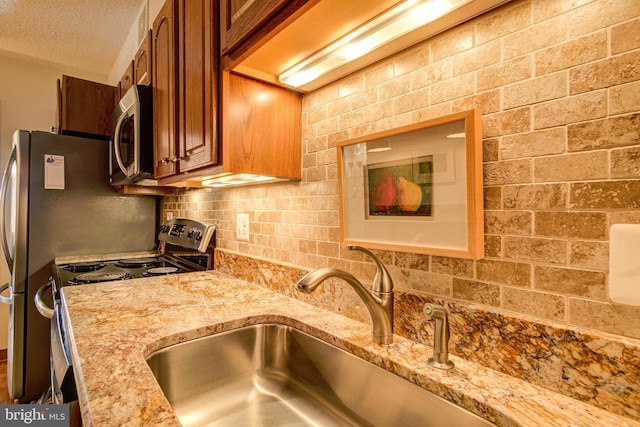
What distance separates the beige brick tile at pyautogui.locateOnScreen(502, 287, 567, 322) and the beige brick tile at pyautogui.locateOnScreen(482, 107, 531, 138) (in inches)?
12.9

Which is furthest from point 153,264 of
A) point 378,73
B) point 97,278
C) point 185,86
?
point 378,73

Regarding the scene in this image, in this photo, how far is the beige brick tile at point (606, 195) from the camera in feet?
1.73

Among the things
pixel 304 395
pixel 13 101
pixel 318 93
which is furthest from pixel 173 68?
pixel 13 101

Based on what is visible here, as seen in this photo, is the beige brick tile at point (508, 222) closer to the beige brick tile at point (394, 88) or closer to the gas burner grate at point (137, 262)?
the beige brick tile at point (394, 88)

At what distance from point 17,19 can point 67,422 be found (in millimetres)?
2894

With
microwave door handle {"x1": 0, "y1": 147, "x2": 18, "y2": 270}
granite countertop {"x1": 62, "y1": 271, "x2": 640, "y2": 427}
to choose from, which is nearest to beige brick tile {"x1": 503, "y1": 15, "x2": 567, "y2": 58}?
granite countertop {"x1": 62, "y1": 271, "x2": 640, "y2": 427}

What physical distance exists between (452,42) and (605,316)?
65 centimetres

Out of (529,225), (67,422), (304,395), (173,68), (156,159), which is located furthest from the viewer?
(156,159)

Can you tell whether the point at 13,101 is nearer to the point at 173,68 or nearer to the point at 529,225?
the point at 173,68

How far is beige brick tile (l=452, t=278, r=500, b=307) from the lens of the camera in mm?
689

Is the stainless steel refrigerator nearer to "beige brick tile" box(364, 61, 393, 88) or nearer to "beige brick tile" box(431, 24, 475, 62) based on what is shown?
"beige brick tile" box(364, 61, 393, 88)

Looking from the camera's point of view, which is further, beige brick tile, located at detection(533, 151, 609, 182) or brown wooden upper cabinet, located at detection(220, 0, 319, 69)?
brown wooden upper cabinet, located at detection(220, 0, 319, 69)

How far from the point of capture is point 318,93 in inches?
45.2

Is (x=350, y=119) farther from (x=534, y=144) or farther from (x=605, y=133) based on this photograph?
(x=605, y=133)
